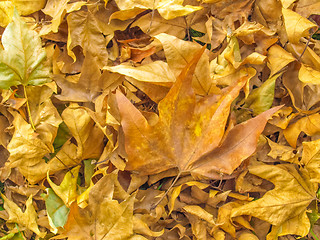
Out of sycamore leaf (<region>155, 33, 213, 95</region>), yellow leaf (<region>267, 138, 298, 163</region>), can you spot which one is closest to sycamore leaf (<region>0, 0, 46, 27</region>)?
sycamore leaf (<region>155, 33, 213, 95</region>)

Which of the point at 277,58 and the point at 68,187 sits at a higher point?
the point at 277,58

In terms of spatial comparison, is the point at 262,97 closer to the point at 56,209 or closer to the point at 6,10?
the point at 56,209

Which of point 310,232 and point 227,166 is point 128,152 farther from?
point 310,232

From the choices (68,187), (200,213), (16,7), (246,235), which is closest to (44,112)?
(68,187)

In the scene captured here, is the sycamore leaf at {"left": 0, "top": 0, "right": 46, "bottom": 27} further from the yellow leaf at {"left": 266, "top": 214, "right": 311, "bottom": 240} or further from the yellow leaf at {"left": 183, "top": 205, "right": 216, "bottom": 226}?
the yellow leaf at {"left": 266, "top": 214, "right": 311, "bottom": 240}

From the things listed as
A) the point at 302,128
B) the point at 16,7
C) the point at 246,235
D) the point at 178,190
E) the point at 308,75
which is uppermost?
the point at 16,7

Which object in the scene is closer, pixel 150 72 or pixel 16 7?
pixel 150 72

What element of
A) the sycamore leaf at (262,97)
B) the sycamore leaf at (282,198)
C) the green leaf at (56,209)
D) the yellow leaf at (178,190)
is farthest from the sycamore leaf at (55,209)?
the sycamore leaf at (262,97)
